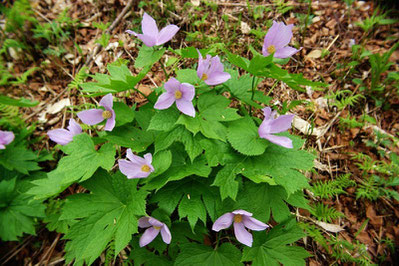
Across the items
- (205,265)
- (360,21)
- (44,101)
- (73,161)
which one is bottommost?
(205,265)

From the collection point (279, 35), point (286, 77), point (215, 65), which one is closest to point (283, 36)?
point (279, 35)

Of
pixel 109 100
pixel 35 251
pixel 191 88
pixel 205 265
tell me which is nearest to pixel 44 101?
pixel 35 251

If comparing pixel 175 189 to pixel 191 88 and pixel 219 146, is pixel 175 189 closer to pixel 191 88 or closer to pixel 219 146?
pixel 219 146

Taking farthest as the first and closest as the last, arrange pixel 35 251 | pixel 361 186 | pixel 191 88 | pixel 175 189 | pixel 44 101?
pixel 44 101 → pixel 35 251 → pixel 361 186 → pixel 175 189 → pixel 191 88

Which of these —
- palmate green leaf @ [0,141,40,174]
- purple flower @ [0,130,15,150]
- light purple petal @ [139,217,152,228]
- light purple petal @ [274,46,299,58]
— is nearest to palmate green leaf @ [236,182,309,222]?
light purple petal @ [139,217,152,228]

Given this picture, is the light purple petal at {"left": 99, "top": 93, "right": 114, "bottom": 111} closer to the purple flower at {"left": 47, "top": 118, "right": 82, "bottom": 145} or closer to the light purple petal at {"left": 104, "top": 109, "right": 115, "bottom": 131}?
the light purple petal at {"left": 104, "top": 109, "right": 115, "bottom": 131}

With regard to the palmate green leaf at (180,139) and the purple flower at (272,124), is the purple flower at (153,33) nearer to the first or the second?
the palmate green leaf at (180,139)

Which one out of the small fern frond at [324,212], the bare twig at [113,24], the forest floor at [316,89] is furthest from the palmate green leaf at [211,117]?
the bare twig at [113,24]

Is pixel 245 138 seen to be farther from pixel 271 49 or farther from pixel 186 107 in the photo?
pixel 271 49
